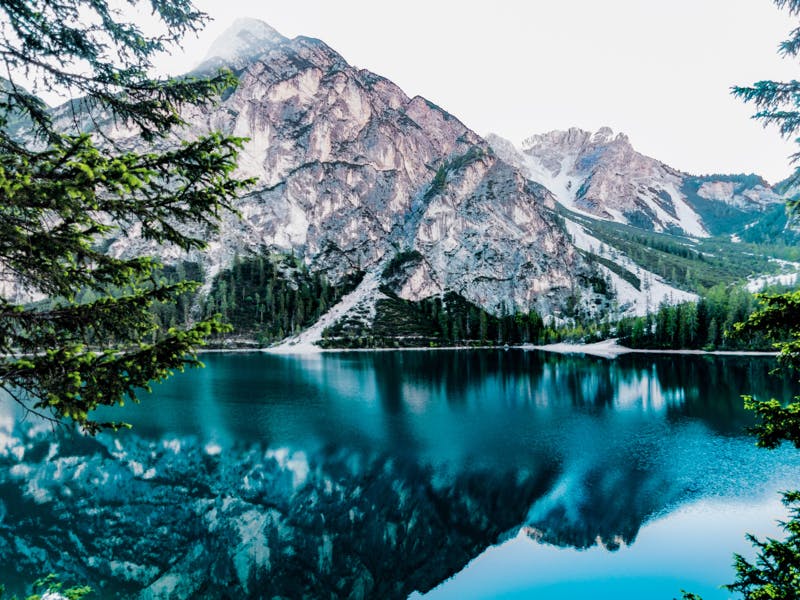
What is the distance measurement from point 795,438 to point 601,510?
22687mm

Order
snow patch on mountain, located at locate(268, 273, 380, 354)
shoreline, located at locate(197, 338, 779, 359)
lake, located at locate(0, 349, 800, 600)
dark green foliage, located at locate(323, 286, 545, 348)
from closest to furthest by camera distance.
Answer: lake, located at locate(0, 349, 800, 600) < shoreline, located at locate(197, 338, 779, 359) < snow patch on mountain, located at locate(268, 273, 380, 354) < dark green foliage, located at locate(323, 286, 545, 348)

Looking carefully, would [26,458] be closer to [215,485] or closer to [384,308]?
[215,485]

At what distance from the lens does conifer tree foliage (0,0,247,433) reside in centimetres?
502

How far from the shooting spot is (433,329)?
177 meters

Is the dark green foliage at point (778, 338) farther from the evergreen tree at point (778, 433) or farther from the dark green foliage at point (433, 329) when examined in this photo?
the dark green foliage at point (433, 329)

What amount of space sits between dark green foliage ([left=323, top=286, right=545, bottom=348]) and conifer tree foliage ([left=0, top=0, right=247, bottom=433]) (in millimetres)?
154327

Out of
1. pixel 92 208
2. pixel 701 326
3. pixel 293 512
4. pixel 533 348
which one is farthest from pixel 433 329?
pixel 92 208

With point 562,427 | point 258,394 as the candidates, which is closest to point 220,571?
point 562,427

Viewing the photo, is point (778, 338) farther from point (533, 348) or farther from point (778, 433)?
point (533, 348)

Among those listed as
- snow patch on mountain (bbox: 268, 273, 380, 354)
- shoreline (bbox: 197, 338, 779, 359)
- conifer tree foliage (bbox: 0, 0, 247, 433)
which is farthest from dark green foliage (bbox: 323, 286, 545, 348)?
conifer tree foliage (bbox: 0, 0, 247, 433)

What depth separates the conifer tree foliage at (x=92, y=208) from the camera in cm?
502

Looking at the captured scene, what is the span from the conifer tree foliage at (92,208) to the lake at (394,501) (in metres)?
Result: 1.85

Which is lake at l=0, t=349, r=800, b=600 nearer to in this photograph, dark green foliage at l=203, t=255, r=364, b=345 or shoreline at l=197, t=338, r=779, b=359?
shoreline at l=197, t=338, r=779, b=359

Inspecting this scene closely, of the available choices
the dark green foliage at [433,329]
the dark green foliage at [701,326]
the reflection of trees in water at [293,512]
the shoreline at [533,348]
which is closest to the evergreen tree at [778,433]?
the reflection of trees in water at [293,512]
